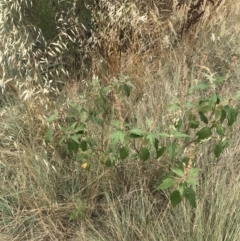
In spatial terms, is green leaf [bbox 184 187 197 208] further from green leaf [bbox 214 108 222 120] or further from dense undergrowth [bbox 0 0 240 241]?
green leaf [bbox 214 108 222 120]

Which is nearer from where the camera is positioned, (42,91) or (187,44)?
(42,91)

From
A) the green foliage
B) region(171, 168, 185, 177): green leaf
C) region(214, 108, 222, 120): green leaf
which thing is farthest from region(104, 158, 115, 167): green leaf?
region(214, 108, 222, 120): green leaf

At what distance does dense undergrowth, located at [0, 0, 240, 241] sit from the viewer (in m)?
1.53

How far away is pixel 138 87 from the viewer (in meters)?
Result: 2.36

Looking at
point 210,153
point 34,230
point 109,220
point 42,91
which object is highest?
point 42,91

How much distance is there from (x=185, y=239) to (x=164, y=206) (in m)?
0.18

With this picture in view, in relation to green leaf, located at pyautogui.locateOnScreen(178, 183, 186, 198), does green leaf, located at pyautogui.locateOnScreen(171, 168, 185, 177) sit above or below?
above

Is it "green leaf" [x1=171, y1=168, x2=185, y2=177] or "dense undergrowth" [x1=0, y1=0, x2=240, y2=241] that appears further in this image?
"dense undergrowth" [x1=0, y1=0, x2=240, y2=241]

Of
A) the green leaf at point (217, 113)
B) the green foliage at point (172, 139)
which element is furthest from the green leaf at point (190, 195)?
the green leaf at point (217, 113)

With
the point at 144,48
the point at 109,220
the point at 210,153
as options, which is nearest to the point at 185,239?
the point at 109,220

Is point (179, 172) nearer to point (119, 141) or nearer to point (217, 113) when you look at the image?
point (217, 113)

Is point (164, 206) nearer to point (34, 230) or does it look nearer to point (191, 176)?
point (191, 176)

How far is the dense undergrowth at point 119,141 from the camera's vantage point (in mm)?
1526

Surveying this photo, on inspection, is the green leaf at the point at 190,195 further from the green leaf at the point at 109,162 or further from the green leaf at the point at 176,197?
the green leaf at the point at 109,162
